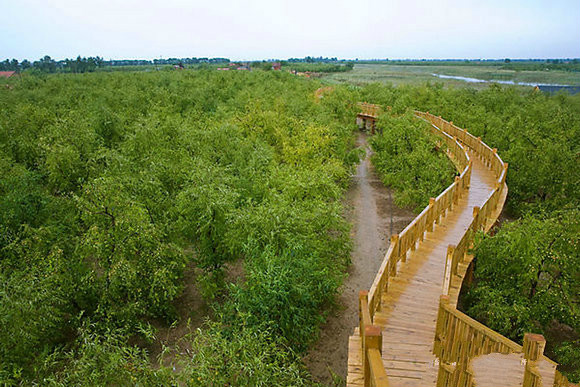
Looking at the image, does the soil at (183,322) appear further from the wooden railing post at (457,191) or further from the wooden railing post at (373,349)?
the wooden railing post at (457,191)

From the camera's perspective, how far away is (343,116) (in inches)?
1451

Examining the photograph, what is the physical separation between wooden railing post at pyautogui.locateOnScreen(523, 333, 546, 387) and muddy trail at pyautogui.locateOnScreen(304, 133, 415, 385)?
573 centimetres

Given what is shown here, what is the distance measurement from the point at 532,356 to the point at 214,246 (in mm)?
11302

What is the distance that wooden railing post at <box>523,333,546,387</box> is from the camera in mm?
4520

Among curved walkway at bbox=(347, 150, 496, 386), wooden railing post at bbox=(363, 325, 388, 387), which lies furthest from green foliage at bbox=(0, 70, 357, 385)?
wooden railing post at bbox=(363, 325, 388, 387)

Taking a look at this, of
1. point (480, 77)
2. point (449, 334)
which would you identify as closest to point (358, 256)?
point (449, 334)

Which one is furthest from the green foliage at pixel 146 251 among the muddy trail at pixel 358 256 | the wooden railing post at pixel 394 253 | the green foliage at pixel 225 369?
the wooden railing post at pixel 394 253

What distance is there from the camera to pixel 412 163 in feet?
73.6

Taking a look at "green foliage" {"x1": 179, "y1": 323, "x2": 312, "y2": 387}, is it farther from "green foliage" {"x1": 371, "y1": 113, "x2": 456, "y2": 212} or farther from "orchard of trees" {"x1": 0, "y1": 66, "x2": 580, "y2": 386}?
"green foliage" {"x1": 371, "y1": 113, "x2": 456, "y2": 212}

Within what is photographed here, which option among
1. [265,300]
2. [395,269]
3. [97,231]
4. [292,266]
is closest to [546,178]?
[395,269]

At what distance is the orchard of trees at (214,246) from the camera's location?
8.68 metres

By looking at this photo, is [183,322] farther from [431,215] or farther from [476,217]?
[476,217]

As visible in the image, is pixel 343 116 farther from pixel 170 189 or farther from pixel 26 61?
pixel 26 61

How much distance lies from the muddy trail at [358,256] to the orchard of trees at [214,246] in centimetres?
77
